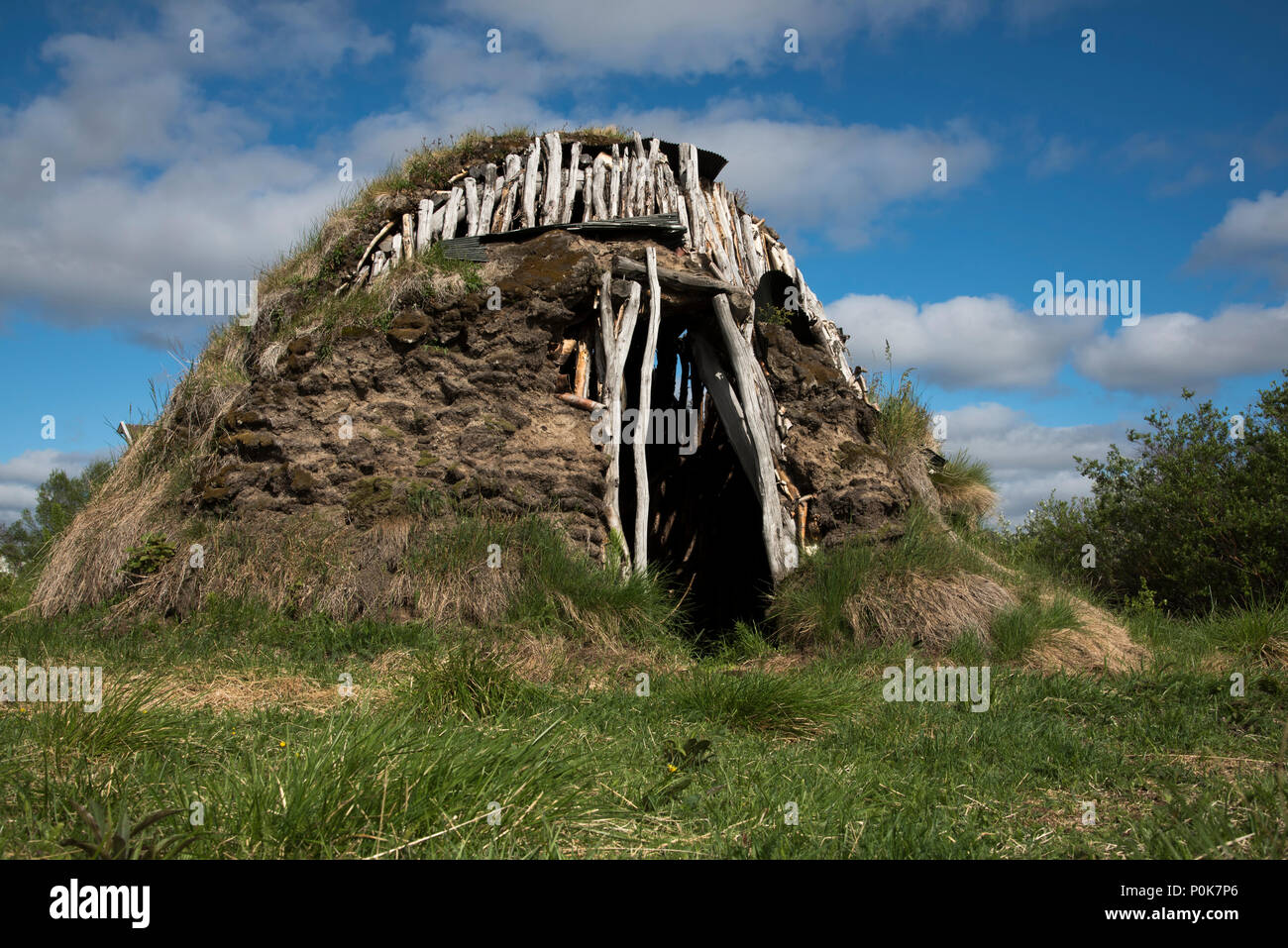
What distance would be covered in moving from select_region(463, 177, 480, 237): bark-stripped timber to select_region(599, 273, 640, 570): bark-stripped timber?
1.72m

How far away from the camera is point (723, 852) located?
101 inches

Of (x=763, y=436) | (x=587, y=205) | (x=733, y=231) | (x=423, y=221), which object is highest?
(x=733, y=231)

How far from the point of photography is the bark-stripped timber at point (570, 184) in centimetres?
865

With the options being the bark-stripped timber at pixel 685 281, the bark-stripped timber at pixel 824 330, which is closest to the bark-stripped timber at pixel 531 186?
the bark-stripped timber at pixel 685 281

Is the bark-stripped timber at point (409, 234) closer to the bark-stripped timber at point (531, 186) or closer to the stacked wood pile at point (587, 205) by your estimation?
the stacked wood pile at point (587, 205)

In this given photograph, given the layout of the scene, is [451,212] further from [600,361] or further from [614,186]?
[600,361]

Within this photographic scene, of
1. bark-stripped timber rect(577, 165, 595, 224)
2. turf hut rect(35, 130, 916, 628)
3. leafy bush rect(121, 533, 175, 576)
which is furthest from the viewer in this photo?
bark-stripped timber rect(577, 165, 595, 224)

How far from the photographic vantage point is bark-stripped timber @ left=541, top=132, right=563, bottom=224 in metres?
8.65

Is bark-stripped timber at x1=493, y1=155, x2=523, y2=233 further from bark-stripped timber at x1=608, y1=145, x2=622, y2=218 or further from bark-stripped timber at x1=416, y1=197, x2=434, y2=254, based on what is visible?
bark-stripped timber at x1=608, y1=145, x2=622, y2=218

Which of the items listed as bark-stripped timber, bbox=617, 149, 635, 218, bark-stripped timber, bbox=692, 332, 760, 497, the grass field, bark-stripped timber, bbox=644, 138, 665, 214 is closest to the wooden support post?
bark-stripped timber, bbox=617, 149, 635, 218

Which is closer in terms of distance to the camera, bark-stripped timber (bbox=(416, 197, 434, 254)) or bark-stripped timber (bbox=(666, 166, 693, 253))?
bark-stripped timber (bbox=(416, 197, 434, 254))

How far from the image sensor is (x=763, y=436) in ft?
26.1

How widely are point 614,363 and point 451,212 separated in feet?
8.52

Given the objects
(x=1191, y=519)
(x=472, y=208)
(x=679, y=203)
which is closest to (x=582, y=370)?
(x=472, y=208)
